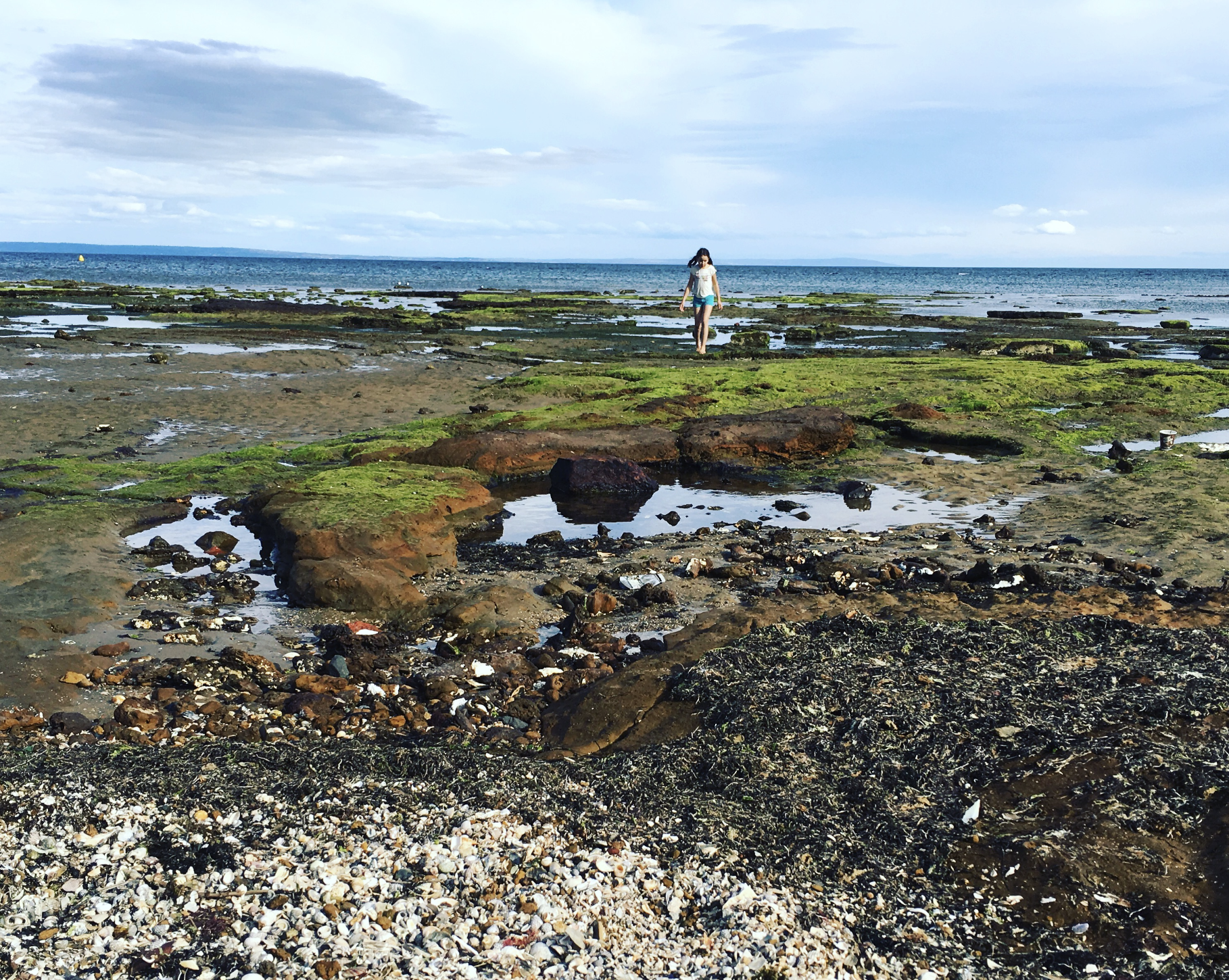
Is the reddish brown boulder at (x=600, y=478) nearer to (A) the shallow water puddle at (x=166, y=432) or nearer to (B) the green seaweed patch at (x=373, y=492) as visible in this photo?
(B) the green seaweed patch at (x=373, y=492)

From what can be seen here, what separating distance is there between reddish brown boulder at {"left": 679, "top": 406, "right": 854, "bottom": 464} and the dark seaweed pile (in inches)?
327

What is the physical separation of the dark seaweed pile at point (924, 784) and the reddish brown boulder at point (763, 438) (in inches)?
327

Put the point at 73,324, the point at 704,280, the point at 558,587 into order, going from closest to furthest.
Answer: the point at 558,587
the point at 704,280
the point at 73,324

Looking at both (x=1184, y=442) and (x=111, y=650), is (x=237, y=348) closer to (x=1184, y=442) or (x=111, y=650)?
(x=111, y=650)

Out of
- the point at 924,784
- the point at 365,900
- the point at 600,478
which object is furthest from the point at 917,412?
→ the point at 365,900

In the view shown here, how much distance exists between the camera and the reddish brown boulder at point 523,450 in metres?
14.2

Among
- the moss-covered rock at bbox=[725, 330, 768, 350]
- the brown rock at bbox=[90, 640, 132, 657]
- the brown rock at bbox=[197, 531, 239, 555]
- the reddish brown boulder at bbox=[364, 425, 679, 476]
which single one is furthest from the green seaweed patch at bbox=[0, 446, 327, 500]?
the moss-covered rock at bbox=[725, 330, 768, 350]

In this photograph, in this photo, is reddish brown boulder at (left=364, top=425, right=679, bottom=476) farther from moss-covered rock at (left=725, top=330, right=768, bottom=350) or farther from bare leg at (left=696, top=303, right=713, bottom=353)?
moss-covered rock at (left=725, top=330, right=768, bottom=350)

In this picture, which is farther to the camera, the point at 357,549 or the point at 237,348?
the point at 237,348

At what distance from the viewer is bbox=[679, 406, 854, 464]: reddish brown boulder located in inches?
607

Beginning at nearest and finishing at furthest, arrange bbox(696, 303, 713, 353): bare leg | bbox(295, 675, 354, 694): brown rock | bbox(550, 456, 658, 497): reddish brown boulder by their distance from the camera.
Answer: bbox(295, 675, 354, 694): brown rock
bbox(550, 456, 658, 497): reddish brown boulder
bbox(696, 303, 713, 353): bare leg

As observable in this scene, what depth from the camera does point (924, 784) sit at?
5641 millimetres

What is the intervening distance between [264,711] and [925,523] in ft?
27.1

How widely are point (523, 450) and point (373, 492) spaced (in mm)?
3451
